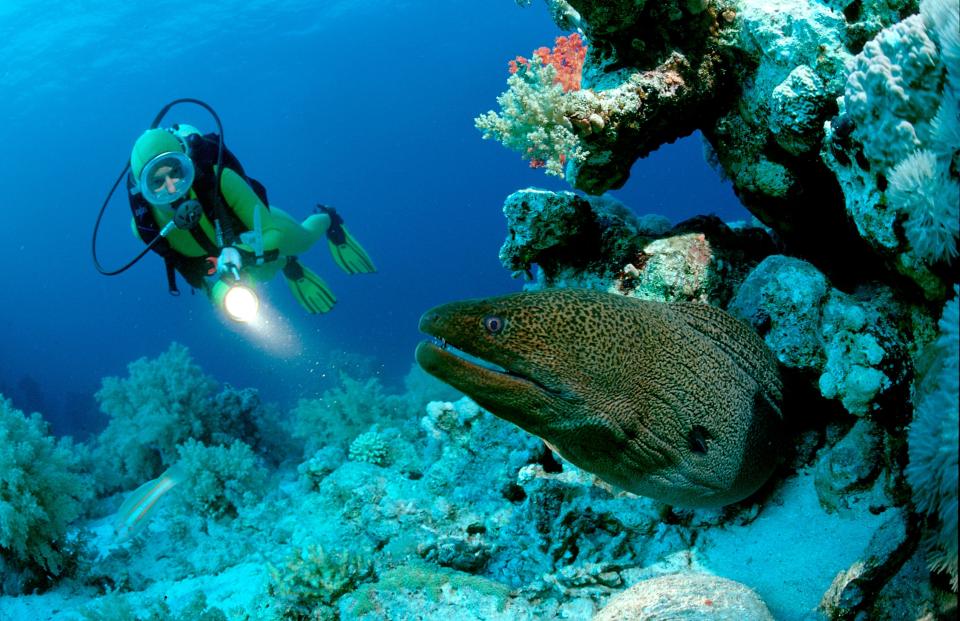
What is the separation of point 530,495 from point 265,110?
211ft

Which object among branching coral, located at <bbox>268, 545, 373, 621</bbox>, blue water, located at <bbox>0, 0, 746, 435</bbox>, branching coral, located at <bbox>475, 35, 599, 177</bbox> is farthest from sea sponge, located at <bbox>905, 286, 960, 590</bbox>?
blue water, located at <bbox>0, 0, 746, 435</bbox>

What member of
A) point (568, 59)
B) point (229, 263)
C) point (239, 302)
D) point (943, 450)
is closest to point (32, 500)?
point (239, 302)

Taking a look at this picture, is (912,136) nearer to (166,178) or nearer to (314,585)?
(314,585)

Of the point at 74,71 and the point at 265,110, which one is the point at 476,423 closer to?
the point at 74,71

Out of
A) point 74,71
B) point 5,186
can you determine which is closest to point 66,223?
point 5,186

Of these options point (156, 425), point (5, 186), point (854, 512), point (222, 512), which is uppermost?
point (5, 186)

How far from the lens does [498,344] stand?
2.23 metres

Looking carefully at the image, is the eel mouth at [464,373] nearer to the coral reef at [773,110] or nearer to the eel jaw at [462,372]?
the eel jaw at [462,372]

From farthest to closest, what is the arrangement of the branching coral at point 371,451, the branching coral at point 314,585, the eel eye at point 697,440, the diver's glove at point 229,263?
the diver's glove at point 229,263 < the branching coral at point 371,451 < the branching coral at point 314,585 < the eel eye at point 697,440

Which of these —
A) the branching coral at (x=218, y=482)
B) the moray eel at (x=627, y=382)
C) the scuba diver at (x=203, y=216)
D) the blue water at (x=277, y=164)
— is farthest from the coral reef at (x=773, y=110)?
the blue water at (x=277, y=164)

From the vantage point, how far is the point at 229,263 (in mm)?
5574

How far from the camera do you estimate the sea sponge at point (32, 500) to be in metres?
4.56

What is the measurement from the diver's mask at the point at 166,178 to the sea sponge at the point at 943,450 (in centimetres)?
610

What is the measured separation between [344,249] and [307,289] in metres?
0.92
